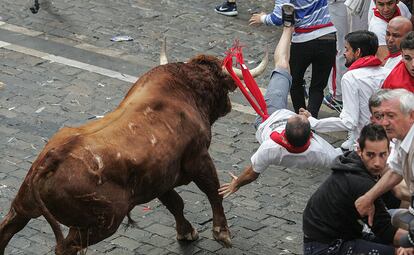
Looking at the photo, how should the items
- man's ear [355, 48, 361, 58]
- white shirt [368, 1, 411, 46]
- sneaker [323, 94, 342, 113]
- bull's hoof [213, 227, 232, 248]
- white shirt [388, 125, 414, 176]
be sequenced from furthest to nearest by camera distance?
1. sneaker [323, 94, 342, 113]
2. white shirt [368, 1, 411, 46]
3. man's ear [355, 48, 361, 58]
4. bull's hoof [213, 227, 232, 248]
5. white shirt [388, 125, 414, 176]

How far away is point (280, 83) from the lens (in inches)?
377

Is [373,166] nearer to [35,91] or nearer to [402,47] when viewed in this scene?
[402,47]

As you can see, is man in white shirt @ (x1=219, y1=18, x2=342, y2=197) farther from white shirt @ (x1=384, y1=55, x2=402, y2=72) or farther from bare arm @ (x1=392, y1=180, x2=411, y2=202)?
white shirt @ (x1=384, y1=55, x2=402, y2=72)

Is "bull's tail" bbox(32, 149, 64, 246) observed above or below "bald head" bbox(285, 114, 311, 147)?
below

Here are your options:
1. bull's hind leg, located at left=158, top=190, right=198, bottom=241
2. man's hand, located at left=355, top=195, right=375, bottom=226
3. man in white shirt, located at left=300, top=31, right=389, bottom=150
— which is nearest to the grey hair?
man's hand, located at left=355, top=195, right=375, bottom=226

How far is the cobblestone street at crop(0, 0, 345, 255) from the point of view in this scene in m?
9.05

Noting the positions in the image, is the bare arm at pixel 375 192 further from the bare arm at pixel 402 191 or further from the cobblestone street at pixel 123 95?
the cobblestone street at pixel 123 95

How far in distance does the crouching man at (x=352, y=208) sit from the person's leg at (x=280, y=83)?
200 cm

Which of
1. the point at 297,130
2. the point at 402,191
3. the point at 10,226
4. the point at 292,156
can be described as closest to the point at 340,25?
the point at 292,156

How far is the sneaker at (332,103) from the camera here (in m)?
11.6

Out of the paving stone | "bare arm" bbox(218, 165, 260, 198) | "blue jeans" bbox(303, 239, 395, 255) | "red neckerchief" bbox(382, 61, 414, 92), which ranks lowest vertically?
the paving stone

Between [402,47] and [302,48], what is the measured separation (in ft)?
7.29

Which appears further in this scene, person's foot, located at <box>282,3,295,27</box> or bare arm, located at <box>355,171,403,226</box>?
person's foot, located at <box>282,3,295,27</box>

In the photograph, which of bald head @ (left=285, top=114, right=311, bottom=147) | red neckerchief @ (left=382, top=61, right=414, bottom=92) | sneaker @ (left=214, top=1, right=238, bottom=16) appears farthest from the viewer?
sneaker @ (left=214, top=1, right=238, bottom=16)
